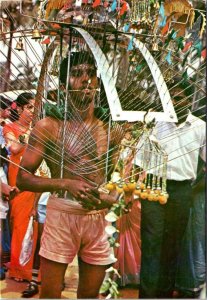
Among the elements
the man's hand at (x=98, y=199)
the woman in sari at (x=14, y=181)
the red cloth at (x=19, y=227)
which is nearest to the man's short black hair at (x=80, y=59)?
the woman in sari at (x=14, y=181)

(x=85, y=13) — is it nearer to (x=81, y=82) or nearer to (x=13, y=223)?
(x=81, y=82)

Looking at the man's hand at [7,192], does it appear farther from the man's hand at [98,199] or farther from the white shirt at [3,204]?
the man's hand at [98,199]

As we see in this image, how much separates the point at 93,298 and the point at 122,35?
150 cm

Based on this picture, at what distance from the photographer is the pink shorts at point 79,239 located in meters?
4.34

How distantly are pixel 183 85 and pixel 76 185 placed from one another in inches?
32.5

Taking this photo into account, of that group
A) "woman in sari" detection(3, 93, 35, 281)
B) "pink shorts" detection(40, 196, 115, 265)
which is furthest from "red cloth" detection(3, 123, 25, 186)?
"pink shorts" detection(40, 196, 115, 265)

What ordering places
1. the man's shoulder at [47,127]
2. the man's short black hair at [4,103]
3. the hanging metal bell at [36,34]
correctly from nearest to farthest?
the hanging metal bell at [36,34], the man's shoulder at [47,127], the man's short black hair at [4,103]

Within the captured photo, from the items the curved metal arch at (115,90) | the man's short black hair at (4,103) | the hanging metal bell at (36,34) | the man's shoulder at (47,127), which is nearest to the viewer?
the curved metal arch at (115,90)

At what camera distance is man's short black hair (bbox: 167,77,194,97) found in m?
4.27

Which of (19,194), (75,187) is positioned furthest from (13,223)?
(75,187)

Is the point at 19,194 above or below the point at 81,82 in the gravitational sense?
below

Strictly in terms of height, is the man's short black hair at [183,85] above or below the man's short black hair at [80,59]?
below

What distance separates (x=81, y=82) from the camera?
4246mm

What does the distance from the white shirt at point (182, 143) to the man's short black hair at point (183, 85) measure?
13 centimetres
